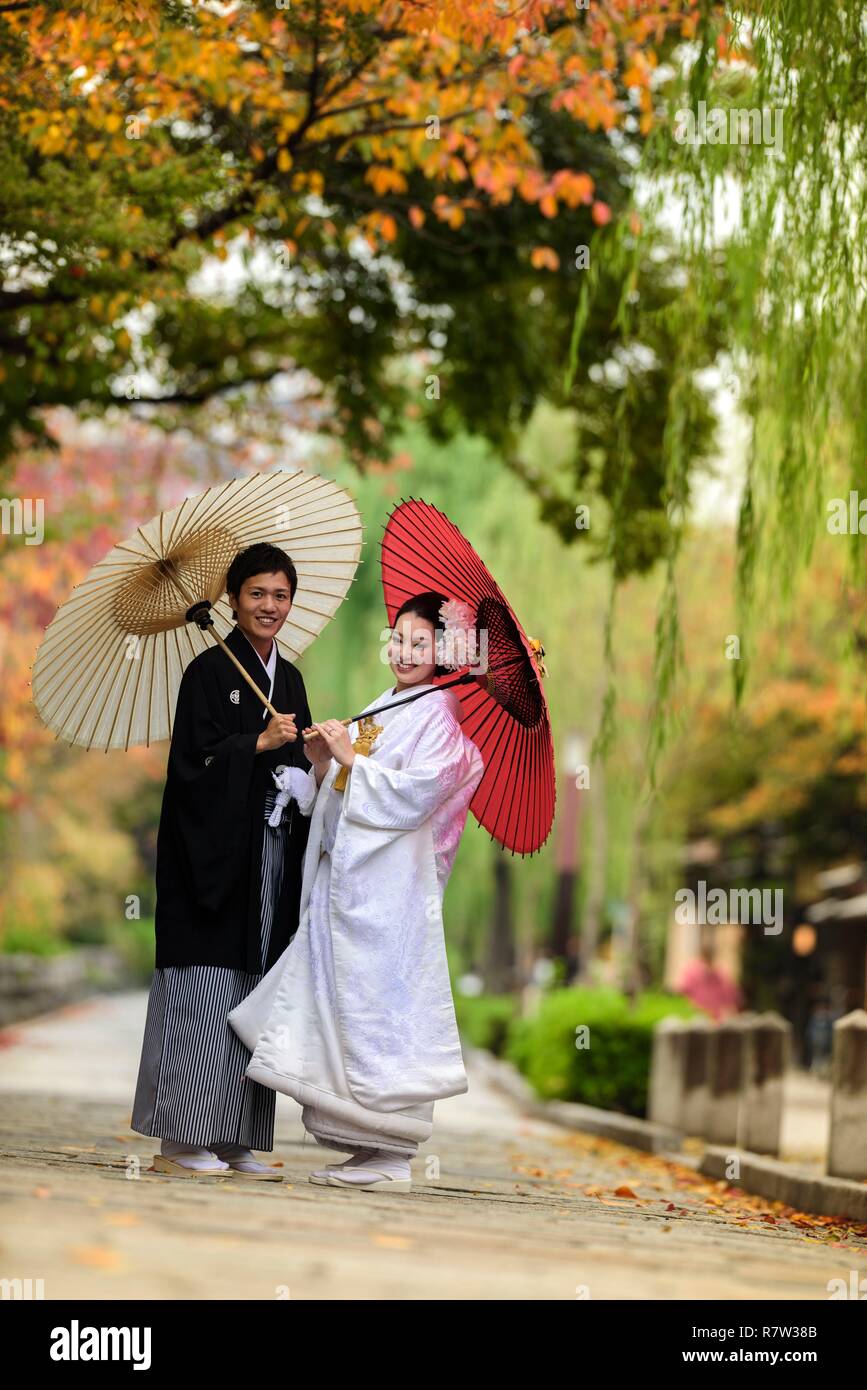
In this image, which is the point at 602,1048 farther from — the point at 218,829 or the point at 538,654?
the point at 218,829

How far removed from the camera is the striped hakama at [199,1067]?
18.7 ft

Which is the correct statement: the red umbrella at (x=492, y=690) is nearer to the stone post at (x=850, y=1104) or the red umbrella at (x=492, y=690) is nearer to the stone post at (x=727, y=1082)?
the stone post at (x=850, y=1104)

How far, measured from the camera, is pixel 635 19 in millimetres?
9344

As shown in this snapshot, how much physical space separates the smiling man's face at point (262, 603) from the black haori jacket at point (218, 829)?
11cm

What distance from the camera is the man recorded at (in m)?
5.75

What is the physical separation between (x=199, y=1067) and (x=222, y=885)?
2.10 ft

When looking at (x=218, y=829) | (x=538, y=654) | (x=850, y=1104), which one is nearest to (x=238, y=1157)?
(x=218, y=829)

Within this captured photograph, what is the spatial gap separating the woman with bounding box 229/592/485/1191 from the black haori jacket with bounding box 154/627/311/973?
0.15 meters

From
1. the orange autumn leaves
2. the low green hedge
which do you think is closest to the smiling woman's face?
the orange autumn leaves

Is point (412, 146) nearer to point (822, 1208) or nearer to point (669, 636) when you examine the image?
point (669, 636)

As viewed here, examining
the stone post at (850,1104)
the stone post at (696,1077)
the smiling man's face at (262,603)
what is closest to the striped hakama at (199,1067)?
the smiling man's face at (262,603)

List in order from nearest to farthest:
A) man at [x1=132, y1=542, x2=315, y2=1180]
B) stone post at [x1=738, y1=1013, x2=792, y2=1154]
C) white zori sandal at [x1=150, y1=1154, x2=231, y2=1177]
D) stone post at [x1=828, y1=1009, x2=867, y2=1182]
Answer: white zori sandal at [x1=150, y1=1154, x2=231, y2=1177]
man at [x1=132, y1=542, x2=315, y2=1180]
stone post at [x1=828, y1=1009, x2=867, y2=1182]
stone post at [x1=738, y1=1013, x2=792, y2=1154]

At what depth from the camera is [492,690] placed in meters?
6.10

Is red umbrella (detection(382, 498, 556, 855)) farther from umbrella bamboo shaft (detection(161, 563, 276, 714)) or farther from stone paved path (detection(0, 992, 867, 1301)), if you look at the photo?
stone paved path (detection(0, 992, 867, 1301))
